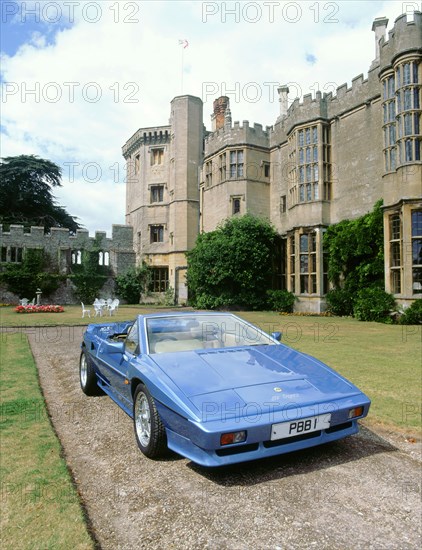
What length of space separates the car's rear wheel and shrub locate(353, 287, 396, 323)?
14088 millimetres

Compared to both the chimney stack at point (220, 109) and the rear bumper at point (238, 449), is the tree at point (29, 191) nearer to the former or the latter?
the chimney stack at point (220, 109)

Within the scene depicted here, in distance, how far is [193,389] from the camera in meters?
3.20

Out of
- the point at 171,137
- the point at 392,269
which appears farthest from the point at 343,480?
the point at 171,137

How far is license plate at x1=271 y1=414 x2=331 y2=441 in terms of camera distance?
9.76ft

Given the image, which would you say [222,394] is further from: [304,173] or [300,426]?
[304,173]

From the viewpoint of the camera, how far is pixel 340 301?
19.2 m

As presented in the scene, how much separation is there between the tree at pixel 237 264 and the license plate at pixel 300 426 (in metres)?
20.1

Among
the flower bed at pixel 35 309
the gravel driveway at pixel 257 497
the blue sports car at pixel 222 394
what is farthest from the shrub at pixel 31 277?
the gravel driveway at pixel 257 497

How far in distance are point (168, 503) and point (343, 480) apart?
1402 millimetres

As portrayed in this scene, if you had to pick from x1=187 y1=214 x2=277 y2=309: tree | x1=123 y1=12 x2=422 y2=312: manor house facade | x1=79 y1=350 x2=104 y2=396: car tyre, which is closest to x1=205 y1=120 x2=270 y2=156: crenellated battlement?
x1=123 y1=12 x2=422 y2=312: manor house facade

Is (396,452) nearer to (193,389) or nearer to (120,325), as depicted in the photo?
(193,389)

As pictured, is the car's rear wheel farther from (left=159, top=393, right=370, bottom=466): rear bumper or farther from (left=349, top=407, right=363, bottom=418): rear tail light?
(left=349, top=407, right=363, bottom=418): rear tail light

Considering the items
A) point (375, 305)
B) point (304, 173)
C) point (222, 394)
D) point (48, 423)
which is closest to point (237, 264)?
point (304, 173)

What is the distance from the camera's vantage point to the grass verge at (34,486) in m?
2.39
